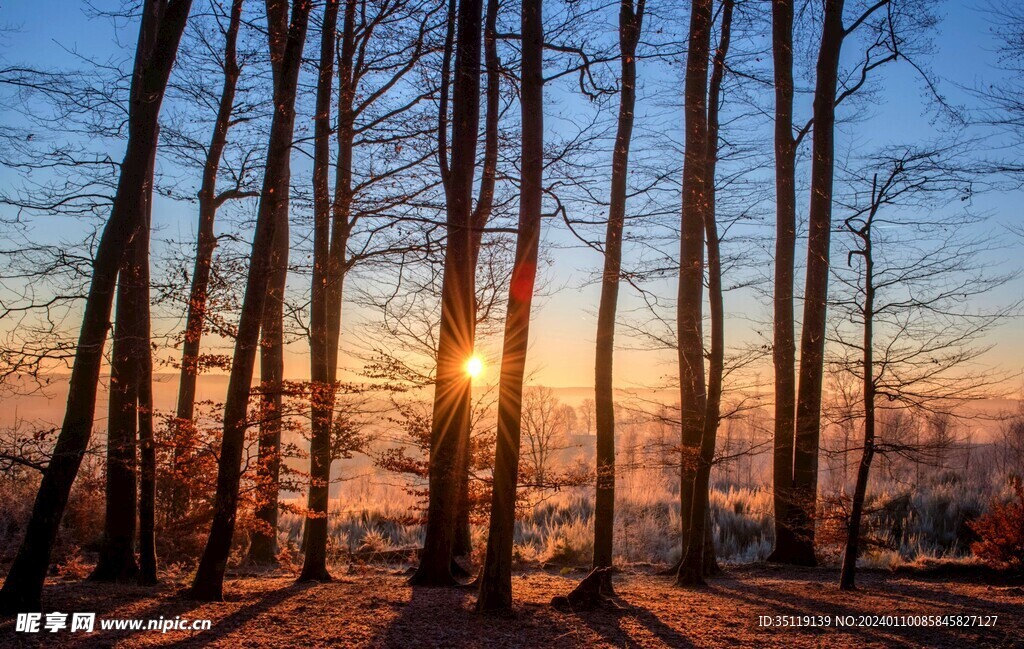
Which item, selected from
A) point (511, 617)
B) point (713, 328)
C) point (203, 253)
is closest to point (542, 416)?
point (203, 253)

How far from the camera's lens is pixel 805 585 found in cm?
956

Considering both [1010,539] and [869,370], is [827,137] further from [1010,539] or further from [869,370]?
[1010,539]

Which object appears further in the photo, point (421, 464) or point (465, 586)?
point (421, 464)

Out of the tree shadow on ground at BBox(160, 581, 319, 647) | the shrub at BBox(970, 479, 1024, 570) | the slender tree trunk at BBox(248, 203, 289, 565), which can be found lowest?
the tree shadow on ground at BBox(160, 581, 319, 647)

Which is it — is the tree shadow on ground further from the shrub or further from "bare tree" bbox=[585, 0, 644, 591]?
the shrub

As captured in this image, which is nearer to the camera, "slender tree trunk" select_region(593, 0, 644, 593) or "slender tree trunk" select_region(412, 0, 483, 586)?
"slender tree trunk" select_region(412, 0, 483, 586)

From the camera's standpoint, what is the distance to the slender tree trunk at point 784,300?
12.1 metres

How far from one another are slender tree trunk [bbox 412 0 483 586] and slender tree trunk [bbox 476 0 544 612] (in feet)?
2.45

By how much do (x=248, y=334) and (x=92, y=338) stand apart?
4.68ft

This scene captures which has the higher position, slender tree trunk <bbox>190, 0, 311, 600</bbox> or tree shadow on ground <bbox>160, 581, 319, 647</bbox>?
slender tree trunk <bbox>190, 0, 311, 600</bbox>

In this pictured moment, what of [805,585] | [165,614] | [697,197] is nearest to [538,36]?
[697,197]

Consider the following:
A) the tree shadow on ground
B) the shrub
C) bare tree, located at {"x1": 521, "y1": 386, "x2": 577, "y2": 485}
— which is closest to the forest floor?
the tree shadow on ground

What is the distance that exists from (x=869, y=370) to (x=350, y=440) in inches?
269

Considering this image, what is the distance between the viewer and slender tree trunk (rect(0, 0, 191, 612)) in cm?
620
